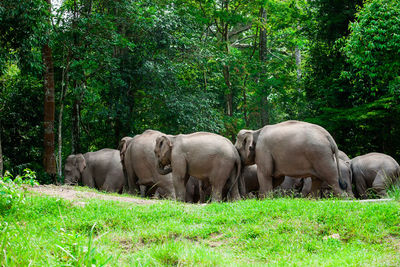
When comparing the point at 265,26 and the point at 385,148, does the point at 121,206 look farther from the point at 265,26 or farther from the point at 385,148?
the point at 265,26

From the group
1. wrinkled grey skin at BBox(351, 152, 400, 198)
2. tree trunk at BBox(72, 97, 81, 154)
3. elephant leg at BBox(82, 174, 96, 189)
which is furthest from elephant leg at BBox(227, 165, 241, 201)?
tree trunk at BBox(72, 97, 81, 154)

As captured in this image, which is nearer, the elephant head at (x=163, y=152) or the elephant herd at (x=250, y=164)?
the elephant herd at (x=250, y=164)

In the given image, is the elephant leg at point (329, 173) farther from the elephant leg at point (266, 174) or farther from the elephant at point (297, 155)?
the elephant leg at point (266, 174)

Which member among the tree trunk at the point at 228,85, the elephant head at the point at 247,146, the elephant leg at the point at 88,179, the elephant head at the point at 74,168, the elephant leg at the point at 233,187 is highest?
the tree trunk at the point at 228,85

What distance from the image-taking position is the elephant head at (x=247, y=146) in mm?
11469

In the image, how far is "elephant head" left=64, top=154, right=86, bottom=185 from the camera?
15.3m

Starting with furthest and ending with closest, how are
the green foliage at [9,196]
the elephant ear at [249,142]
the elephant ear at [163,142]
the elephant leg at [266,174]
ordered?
the elephant ear at [163,142], the elephant ear at [249,142], the elephant leg at [266,174], the green foliage at [9,196]

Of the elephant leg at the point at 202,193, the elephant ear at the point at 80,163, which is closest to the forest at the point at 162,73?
the elephant ear at the point at 80,163

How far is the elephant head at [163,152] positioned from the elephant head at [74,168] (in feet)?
13.8

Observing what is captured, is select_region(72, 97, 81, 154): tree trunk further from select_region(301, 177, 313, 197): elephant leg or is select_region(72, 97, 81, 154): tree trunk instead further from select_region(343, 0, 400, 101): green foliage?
select_region(343, 0, 400, 101): green foliage

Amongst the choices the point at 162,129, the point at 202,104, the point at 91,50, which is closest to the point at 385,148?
the point at 202,104

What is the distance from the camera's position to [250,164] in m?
11.9

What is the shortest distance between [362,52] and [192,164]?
4.99 m

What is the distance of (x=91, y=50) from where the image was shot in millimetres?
15578
